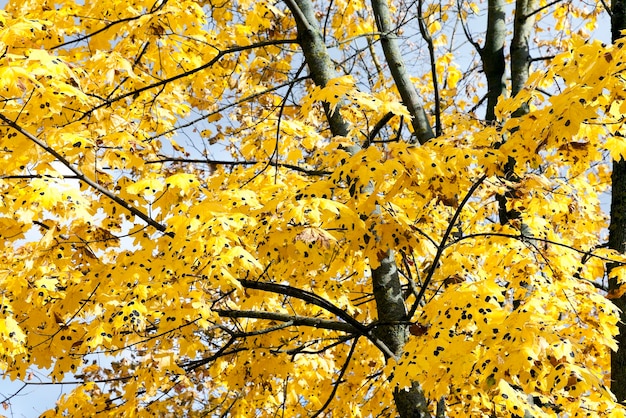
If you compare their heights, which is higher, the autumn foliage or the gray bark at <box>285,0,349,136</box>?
the gray bark at <box>285,0,349,136</box>

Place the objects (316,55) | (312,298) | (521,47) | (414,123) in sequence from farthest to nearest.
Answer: (521,47) < (414,123) < (316,55) < (312,298)

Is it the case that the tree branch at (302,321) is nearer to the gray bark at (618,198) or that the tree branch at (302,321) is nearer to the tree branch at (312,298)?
the tree branch at (312,298)

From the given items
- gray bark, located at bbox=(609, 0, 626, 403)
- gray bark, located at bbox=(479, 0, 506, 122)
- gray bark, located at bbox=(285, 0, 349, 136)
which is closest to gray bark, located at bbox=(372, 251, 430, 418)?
gray bark, located at bbox=(285, 0, 349, 136)

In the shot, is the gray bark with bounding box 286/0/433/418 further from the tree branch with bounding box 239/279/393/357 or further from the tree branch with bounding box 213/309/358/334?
the tree branch with bounding box 213/309/358/334

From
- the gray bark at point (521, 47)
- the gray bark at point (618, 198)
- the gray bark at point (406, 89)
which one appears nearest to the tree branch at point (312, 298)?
the gray bark at point (406, 89)

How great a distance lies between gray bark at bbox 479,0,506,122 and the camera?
604 centimetres

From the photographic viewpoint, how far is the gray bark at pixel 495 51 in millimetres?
6035

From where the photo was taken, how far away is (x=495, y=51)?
6.03 meters

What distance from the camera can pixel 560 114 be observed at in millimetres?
2668

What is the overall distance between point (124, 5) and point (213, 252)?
283cm

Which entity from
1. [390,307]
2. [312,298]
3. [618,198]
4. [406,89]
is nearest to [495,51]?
[406,89]

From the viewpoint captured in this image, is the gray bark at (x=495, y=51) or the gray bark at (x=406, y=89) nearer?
the gray bark at (x=406, y=89)

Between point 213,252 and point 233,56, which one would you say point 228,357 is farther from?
point 233,56

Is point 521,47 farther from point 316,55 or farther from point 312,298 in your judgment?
point 312,298
